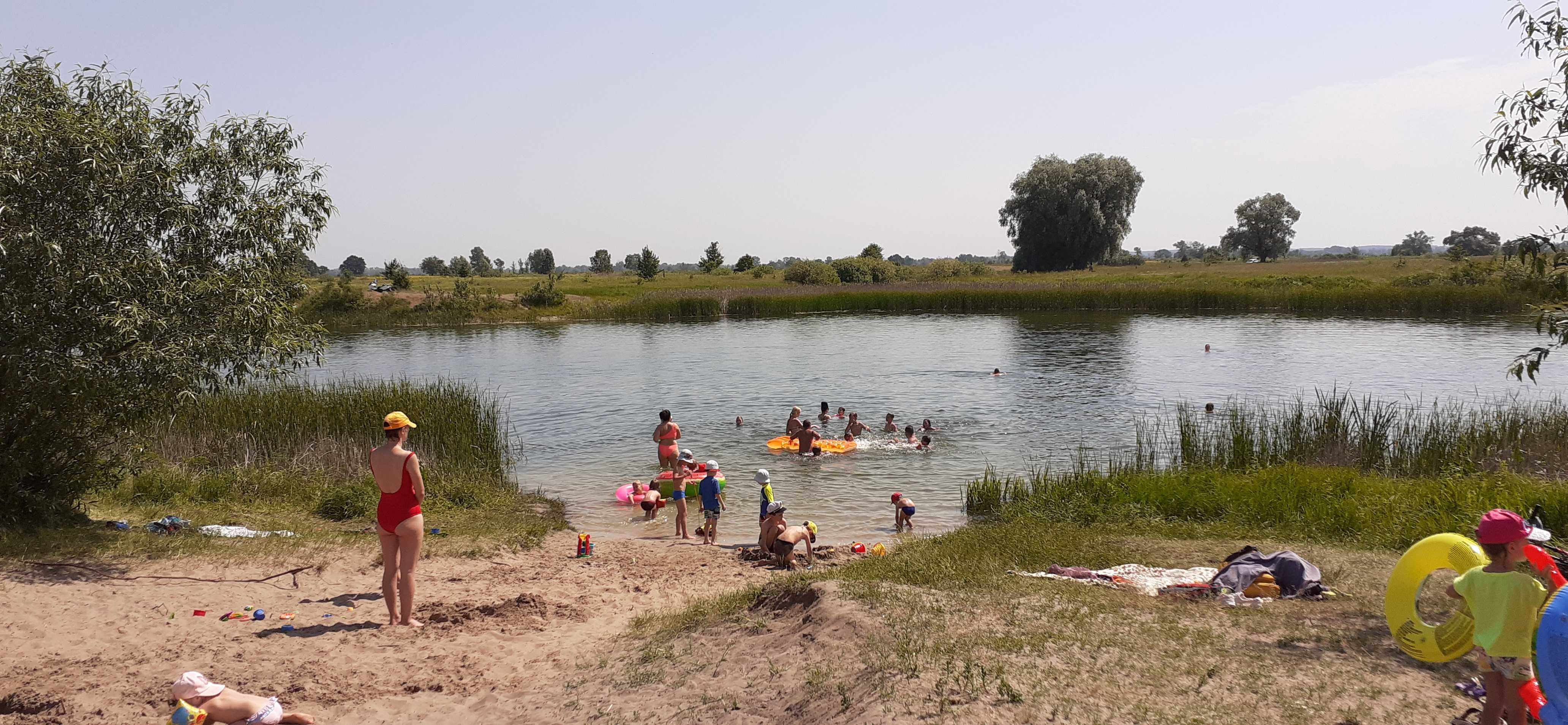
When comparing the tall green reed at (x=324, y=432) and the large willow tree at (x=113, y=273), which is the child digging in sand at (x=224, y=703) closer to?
the large willow tree at (x=113, y=273)

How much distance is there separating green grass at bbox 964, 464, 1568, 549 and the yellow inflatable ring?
4875 millimetres

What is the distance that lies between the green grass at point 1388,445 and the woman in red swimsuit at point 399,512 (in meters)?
11.3

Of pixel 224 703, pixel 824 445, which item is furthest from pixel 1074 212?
pixel 224 703

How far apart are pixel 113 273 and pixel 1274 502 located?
1412 cm

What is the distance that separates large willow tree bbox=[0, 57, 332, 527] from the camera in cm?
1022

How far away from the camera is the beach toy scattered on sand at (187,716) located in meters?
6.28

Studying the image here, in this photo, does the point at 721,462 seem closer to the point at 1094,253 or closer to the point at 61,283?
the point at 61,283

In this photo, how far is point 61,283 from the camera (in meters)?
10.3

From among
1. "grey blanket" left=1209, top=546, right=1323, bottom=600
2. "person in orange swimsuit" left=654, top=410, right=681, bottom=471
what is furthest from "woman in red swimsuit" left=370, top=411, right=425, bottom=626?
"person in orange swimsuit" left=654, top=410, right=681, bottom=471

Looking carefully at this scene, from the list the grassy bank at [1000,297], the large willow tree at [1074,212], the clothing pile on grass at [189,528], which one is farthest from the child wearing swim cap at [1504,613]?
the large willow tree at [1074,212]

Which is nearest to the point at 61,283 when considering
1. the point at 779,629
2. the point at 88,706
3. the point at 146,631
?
the point at 146,631

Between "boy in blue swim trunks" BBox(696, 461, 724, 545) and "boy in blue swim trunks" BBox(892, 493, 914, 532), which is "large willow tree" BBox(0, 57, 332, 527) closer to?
"boy in blue swim trunks" BBox(696, 461, 724, 545)

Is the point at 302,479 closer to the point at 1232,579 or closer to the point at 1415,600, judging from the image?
the point at 1232,579

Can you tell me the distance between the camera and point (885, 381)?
3228 cm
